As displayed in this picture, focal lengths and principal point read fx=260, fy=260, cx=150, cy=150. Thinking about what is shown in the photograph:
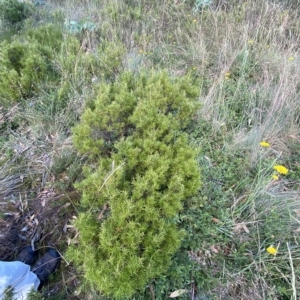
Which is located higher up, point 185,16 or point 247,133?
point 185,16

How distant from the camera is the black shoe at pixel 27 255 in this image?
61.2 inches

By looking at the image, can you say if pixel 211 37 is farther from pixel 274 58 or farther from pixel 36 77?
pixel 36 77

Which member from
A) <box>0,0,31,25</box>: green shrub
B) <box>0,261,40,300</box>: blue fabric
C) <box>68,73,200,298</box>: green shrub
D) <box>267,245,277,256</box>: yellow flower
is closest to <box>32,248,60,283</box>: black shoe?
<box>0,261,40,300</box>: blue fabric

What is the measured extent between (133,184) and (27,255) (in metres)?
0.79

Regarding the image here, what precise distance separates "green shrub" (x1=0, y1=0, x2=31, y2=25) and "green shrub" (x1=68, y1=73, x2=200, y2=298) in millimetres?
3249

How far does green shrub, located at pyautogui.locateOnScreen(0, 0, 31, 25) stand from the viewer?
159 inches

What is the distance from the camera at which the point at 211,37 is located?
312 centimetres

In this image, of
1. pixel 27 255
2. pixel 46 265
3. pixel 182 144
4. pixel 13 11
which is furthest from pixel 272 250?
pixel 13 11

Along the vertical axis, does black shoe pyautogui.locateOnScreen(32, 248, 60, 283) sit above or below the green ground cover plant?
below

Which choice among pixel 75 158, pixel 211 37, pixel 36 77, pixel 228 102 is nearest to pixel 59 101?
pixel 36 77

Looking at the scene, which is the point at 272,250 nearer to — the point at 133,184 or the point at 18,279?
the point at 133,184

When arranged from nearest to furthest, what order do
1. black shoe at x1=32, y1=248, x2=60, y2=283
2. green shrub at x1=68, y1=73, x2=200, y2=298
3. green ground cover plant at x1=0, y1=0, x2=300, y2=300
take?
green shrub at x1=68, y1=73, x2=200, y2=298
green ground cover plant at x1=0, y1=0, x2=300, y2=300
black shoe at x1=32, y1=248, x2=60, y2=283

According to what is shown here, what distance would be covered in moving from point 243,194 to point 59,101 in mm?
1729

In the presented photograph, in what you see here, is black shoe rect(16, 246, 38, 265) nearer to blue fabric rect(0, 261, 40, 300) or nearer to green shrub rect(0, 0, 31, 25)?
blue fabric rect(0, 261, 40, 300)
